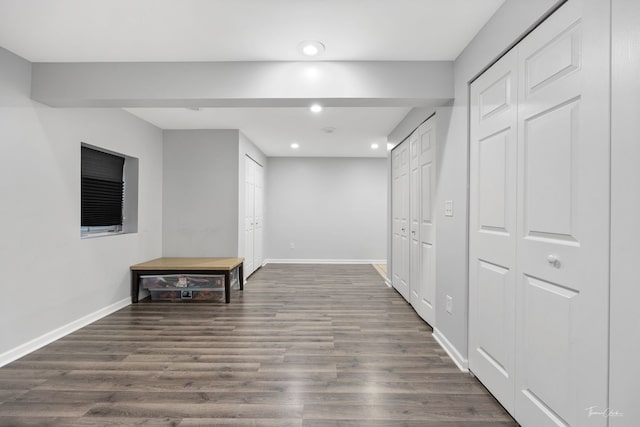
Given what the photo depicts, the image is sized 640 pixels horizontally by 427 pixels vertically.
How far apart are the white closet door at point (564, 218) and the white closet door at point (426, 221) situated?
1.39 meters

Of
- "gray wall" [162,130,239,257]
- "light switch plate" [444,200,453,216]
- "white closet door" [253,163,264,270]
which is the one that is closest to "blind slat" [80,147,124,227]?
→ "gray wall" [162,130,239,257]

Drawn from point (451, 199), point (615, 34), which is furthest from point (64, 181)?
point (615, 34)

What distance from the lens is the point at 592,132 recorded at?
4.01 ft

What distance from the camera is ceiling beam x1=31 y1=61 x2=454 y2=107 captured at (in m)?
2.57

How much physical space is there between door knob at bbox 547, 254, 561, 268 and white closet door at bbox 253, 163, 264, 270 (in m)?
5.12

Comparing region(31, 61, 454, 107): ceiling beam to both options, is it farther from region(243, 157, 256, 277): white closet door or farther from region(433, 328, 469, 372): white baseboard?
region(243, 157, 256, 277): white closet door

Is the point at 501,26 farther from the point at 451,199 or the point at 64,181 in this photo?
the point at 64,181

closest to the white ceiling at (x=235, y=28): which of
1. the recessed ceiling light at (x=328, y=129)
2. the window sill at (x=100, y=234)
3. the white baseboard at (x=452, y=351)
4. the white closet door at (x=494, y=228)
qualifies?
the white closet door at (x=494, y=228)

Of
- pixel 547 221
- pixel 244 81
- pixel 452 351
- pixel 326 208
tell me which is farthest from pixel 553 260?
pixel 326 208

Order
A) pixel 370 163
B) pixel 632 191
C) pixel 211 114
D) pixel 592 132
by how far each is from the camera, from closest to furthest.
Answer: pixel 632 191, pixel 592 132, pixel 211 114, pixel 370 163

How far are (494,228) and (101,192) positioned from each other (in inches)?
159

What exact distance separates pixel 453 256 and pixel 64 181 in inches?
141

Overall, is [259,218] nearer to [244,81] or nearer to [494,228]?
[244,81]

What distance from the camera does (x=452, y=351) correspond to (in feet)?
8.25
